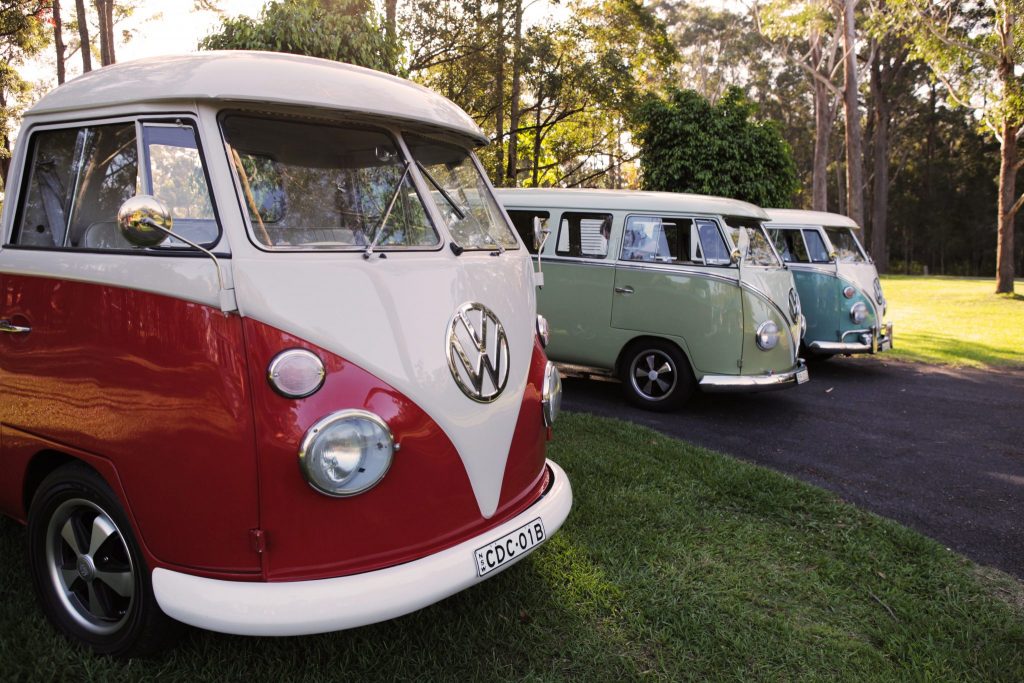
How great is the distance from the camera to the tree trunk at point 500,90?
557 inches

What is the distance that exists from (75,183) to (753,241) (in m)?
6.10

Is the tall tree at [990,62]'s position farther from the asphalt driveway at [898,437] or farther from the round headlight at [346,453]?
the round headlight at [346,453]

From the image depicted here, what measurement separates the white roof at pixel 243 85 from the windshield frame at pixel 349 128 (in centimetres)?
10

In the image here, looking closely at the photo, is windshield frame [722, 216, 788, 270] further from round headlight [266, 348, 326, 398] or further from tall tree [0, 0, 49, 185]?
tall tree [0, 0, 49, 185]

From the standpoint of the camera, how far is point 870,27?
1745cm

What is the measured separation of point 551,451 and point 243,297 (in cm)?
333

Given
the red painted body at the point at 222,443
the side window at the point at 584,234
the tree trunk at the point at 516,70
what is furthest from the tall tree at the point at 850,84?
the red painted body at the point at 222,443

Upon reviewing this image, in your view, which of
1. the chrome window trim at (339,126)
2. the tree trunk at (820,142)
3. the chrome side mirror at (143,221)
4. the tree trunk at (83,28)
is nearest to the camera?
the chrome side mirror at (143,221)

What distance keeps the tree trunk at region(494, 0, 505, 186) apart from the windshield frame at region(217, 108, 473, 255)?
11.9m

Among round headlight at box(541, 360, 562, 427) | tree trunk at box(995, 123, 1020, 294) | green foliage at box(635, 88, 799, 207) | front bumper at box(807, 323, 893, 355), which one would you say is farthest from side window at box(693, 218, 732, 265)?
tree trunk at box(995, 123, 1020, 294)

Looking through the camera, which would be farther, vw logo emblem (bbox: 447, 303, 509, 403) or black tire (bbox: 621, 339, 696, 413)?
black tire (bbox: 621, 339, 696, 413)

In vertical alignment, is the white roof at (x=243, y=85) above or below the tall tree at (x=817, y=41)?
below

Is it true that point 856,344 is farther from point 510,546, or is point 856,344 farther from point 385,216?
point 385,216

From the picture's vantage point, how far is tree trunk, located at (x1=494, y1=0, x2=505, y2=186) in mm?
14156
